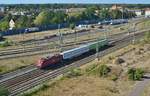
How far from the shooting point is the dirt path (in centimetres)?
3862

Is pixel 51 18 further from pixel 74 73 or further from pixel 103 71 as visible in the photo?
pixel 103 71

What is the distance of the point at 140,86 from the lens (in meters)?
42.0

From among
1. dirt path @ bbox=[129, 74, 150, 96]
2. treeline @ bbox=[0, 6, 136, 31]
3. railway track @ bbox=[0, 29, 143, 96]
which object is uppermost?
railway track @ bbox=[0, 29, 143, 96]

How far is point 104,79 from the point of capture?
46344 mm

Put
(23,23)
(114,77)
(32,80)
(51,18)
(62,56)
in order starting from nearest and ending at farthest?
1. (32,80)
2. (114,77)
3. (62,56)
4. (23,23)
5. (51,18)

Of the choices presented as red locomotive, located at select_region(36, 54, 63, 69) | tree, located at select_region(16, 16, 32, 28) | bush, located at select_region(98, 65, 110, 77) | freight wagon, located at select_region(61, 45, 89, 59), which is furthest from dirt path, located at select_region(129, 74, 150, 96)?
tree, located at select_region(16, 16, 32, 28)

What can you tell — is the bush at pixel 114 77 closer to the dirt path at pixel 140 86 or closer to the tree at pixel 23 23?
the dirt path at pixel 140 86

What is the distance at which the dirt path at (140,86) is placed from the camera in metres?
38.6

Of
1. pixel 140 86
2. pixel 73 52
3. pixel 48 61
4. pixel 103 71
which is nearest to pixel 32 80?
pixel 48 61

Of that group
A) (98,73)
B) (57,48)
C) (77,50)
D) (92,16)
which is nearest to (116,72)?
(98,73)

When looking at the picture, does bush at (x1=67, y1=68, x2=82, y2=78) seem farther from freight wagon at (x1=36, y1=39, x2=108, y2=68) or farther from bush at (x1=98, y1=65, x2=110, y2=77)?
freight wagon at (x1=36, y1=39, x2=108, y2=68)

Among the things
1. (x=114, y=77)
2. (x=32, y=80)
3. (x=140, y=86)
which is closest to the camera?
(x=140, y=86)

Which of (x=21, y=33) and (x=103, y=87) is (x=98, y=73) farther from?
(x=21, y=33)

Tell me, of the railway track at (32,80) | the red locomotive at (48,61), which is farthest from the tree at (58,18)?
the red locomotive at (48,61)
